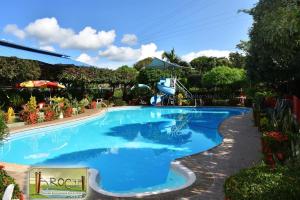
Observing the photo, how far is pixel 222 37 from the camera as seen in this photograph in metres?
25.8

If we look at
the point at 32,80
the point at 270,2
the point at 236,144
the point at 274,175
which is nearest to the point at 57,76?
the point at 32,80

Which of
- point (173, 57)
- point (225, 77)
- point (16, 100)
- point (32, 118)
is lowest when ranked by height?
point (32, 118)

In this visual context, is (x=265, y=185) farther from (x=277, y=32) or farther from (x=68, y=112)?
(x=68, y=112)

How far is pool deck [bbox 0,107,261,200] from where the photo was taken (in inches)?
265

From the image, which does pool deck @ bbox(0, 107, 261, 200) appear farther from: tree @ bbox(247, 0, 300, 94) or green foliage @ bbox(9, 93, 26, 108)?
green foliage @ bbox(9, 93, 26, 108)

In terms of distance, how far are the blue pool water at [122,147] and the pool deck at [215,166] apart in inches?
27.0

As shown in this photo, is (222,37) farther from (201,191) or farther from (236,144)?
(201,191)

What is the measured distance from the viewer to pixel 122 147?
46.6 feet

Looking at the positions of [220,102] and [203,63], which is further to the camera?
[203,63]

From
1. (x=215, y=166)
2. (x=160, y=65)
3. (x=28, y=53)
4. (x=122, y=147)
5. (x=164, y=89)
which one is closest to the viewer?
(x=215, y=166)

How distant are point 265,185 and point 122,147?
10.3 metres

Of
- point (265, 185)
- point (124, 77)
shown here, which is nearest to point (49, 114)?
point (124, 77)

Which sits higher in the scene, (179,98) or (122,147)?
(179,98)

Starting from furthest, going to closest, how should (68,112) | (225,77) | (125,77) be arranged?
(125,77) < (225,77) < (68,112)
